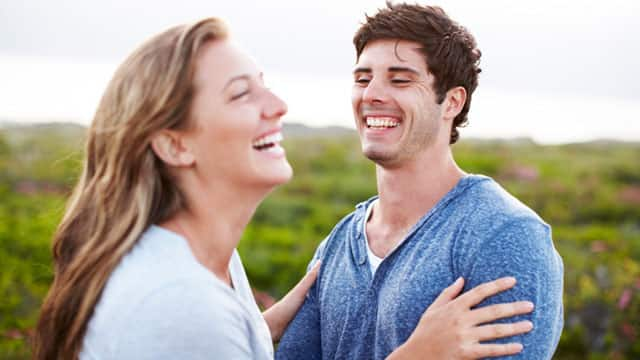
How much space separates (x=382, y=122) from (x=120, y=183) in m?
1.22

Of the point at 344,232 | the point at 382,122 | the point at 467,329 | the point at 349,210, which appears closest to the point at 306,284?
the point at 344,232

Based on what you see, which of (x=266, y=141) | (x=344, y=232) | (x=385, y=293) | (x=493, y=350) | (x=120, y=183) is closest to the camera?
(x=120, y=183)

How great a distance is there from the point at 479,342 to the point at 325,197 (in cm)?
1531

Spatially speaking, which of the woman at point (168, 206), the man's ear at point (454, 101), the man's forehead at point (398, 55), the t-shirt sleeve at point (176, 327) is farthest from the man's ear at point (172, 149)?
the man's ear at point (454, 101)

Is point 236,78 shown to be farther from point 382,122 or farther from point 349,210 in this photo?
point 349,210

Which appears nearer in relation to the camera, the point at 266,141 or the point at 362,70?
the point at 266,141

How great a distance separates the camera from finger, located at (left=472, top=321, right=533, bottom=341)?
8.24 ft

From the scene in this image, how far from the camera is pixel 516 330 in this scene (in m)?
2.54

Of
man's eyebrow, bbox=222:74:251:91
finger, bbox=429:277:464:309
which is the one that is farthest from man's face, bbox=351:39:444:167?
man's eyebrow, bbox=222:74:251:91

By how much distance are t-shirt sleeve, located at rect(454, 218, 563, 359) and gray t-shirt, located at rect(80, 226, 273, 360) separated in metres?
0.84

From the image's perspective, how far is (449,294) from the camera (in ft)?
8.57

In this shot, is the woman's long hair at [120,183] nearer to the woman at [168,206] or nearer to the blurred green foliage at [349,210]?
the woman at [168,206]

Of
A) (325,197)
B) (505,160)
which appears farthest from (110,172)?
(505,160)

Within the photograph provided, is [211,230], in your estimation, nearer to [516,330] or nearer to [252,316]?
[252,316]
